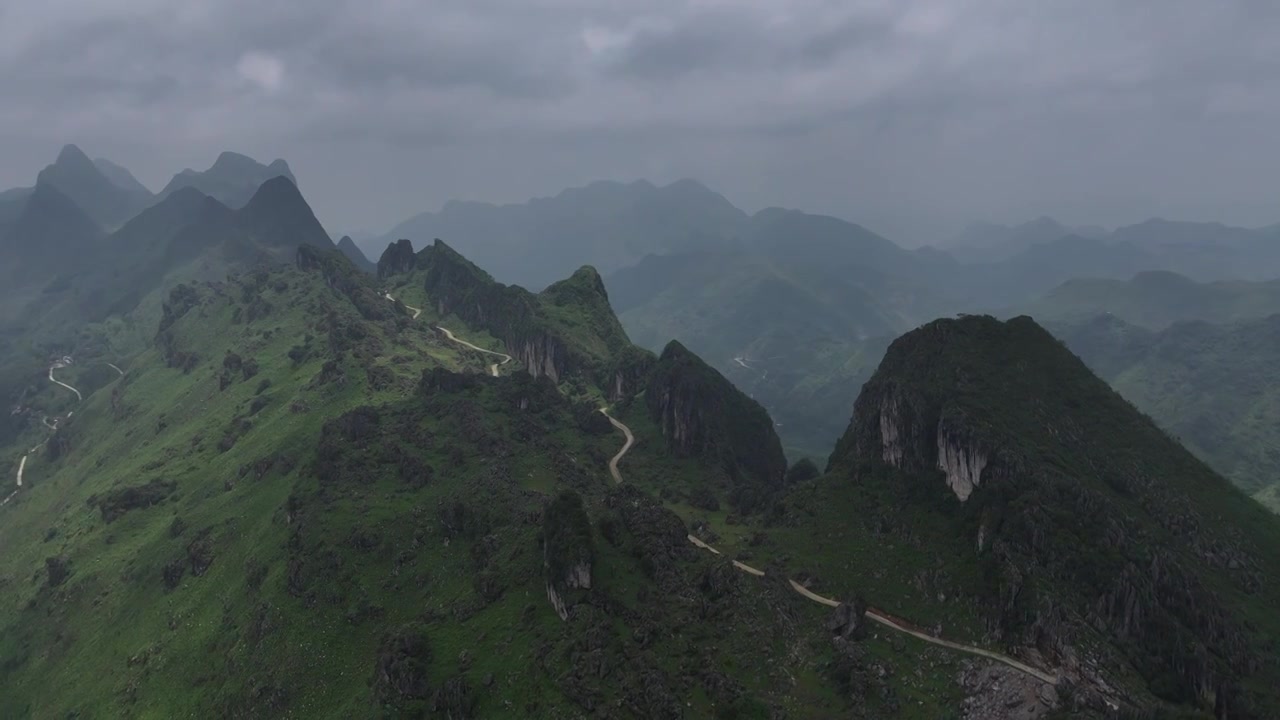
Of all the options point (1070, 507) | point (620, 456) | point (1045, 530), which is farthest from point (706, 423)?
point (1045, 530)

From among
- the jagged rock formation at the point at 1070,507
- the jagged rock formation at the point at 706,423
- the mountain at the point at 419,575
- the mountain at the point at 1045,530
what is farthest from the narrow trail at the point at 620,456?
the jagged rock formation at the point at 1070,507

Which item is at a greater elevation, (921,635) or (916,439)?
(916,439)

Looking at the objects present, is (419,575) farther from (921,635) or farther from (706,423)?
(706,423)

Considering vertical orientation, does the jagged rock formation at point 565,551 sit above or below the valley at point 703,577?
above

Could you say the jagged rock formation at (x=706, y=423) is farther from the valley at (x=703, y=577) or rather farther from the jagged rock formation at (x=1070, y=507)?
the jagged rock formation at (x=1070, y=507)

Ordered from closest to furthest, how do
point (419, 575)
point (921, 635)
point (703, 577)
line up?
point (921, 635)
point (703, 577)
point (419, 575)

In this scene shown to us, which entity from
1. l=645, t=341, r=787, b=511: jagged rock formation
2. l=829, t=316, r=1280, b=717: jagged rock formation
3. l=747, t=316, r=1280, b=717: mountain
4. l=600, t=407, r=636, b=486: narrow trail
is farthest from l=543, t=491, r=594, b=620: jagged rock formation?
l=645, t=341, r=787, b=511: jagged rock formation

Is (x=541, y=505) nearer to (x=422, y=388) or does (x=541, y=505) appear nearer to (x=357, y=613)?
(x=357, y=613)
